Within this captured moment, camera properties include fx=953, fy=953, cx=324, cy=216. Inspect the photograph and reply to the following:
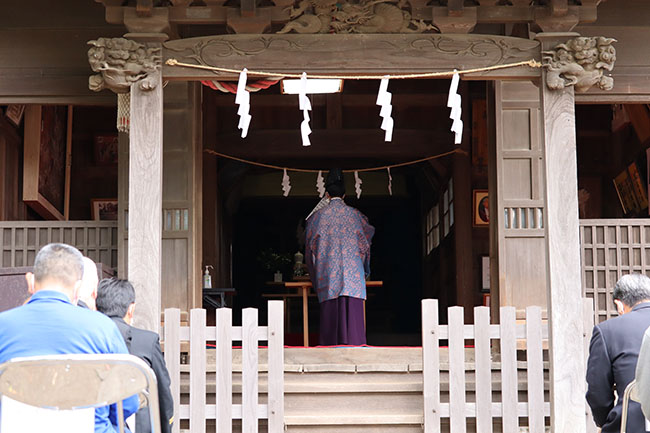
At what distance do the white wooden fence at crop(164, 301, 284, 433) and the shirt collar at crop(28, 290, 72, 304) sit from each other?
110 inches

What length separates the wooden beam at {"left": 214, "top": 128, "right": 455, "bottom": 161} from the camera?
1198 cm

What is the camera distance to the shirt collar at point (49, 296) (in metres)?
3.81

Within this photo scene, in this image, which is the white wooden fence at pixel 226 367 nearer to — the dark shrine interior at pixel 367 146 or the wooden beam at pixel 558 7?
the wooden beam at pixel 558 7

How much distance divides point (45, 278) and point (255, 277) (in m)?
12.7

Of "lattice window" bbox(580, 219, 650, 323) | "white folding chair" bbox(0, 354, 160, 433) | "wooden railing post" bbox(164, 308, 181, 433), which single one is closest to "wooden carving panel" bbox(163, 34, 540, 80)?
"wooden railing post" bbox(164, 308, 181, 433)

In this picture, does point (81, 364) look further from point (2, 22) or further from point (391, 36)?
point (2, 22)

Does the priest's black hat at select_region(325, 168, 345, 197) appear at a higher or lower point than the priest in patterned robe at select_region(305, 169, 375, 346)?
higher

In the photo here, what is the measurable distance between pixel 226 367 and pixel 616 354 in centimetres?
287

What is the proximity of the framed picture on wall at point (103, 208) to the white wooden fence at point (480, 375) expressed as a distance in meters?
6.35

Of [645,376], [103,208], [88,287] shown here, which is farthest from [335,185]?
[645,376]

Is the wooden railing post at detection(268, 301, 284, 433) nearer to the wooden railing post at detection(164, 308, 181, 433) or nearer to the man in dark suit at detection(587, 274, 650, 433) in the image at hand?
the wooden railing post at detection(164, 308, 181, 433)

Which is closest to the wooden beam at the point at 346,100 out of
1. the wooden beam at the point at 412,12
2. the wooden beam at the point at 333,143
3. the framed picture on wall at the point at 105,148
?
the wooden beam at the point at 333,143

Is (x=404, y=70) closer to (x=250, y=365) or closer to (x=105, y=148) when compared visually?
(x=250, y=365)

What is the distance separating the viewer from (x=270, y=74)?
720 centimetres
